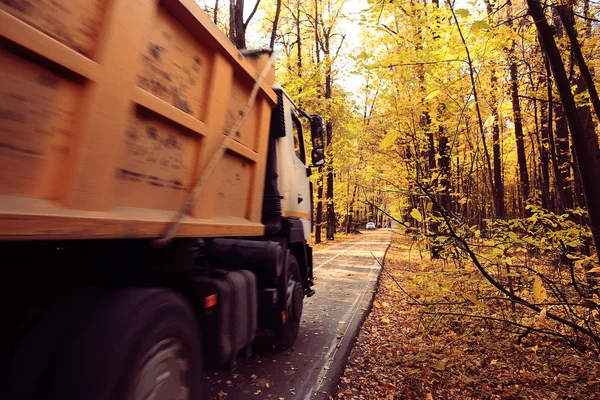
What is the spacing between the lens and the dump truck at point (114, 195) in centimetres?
136

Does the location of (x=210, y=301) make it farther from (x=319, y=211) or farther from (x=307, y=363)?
(x=319, y=211)

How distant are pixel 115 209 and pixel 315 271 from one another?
972 centimetres

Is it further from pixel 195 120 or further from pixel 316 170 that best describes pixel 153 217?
pixel 316 170

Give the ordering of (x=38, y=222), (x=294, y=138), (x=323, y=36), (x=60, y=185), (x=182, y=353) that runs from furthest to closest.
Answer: (x=323, y=36)
(x=294, y=138)
(x=182, y=353)
(x=60, y=185)
(x=38, y=222)

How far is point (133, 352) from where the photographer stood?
1.73 metres

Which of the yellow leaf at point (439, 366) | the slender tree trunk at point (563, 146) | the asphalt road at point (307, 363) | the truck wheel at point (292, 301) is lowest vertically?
the asphalt road at point (307, 363)

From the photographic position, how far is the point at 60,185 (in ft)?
4.85

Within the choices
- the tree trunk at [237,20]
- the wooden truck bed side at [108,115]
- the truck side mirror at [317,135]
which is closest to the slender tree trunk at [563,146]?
the truck side mirror at [317,135]

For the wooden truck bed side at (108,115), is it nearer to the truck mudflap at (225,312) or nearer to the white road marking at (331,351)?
the truck mudflap at (225,312)

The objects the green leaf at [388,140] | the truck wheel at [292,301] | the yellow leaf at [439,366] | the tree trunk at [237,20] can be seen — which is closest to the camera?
the green leaf at [388,140]

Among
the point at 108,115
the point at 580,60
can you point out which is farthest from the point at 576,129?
the point at 108,115

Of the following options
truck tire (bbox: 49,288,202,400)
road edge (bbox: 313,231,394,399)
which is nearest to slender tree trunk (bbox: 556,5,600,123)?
road edge (bbox: 313,231,394,399)

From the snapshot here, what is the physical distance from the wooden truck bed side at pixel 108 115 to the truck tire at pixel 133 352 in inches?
15.0

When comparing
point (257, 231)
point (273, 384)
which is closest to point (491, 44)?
point (257, 231)
